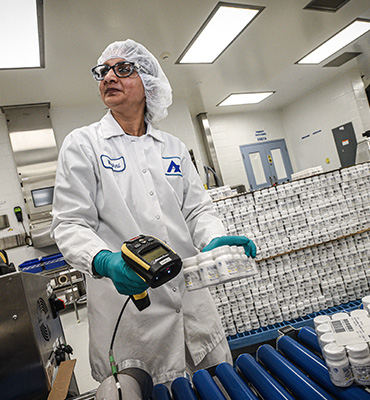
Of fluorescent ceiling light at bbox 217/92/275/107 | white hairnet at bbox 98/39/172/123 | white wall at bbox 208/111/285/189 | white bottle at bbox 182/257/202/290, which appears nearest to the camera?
white bottle at bbox 182/257/202/290

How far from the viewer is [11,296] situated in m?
0.97

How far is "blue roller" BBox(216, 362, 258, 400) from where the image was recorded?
875mm

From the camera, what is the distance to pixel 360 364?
793 mm

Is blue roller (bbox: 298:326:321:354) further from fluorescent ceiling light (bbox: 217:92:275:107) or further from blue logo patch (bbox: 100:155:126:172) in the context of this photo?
fluorescent ceiling light (bbox: 217:92:275:107)

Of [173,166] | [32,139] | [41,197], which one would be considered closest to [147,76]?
[173,166]

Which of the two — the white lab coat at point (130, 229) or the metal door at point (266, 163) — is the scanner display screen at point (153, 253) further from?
the metal door at point (266, 163)

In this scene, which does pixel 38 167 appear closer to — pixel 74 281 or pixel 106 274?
pixel 74 281

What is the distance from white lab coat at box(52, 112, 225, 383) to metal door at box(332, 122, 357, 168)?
7122 mm

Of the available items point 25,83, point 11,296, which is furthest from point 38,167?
point 11,296

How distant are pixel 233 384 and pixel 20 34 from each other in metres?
4.10

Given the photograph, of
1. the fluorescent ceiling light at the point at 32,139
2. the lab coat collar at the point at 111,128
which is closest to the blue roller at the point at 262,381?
the lab coat collar at the point at 111,128

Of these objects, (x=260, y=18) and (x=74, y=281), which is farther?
(x=74, y=281)

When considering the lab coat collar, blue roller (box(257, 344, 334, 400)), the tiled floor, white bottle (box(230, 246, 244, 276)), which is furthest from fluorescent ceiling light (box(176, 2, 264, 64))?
the tiled floor

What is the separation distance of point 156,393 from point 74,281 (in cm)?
427
